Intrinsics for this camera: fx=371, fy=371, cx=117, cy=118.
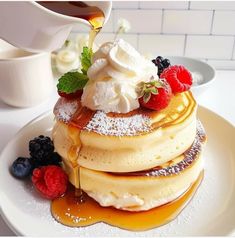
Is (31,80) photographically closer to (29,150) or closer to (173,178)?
(29,150)

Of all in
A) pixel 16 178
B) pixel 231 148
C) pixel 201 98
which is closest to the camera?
pixel 16 178

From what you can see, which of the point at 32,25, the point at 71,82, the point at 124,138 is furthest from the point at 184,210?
the point at 32,25

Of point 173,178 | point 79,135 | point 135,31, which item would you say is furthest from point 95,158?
point 135,31

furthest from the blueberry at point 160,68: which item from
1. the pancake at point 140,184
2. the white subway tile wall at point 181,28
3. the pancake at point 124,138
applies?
the white subway tile wall at point 181,28

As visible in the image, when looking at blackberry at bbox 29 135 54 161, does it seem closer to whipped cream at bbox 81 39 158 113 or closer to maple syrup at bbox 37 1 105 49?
whipped cream at bbox 81 39 158 113

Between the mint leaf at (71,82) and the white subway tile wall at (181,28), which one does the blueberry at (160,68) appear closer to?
the mint leaf at (71,82)

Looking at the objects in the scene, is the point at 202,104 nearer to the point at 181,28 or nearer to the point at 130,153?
the point at 181,28

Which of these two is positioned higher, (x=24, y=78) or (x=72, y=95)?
(x=72, y=95)
